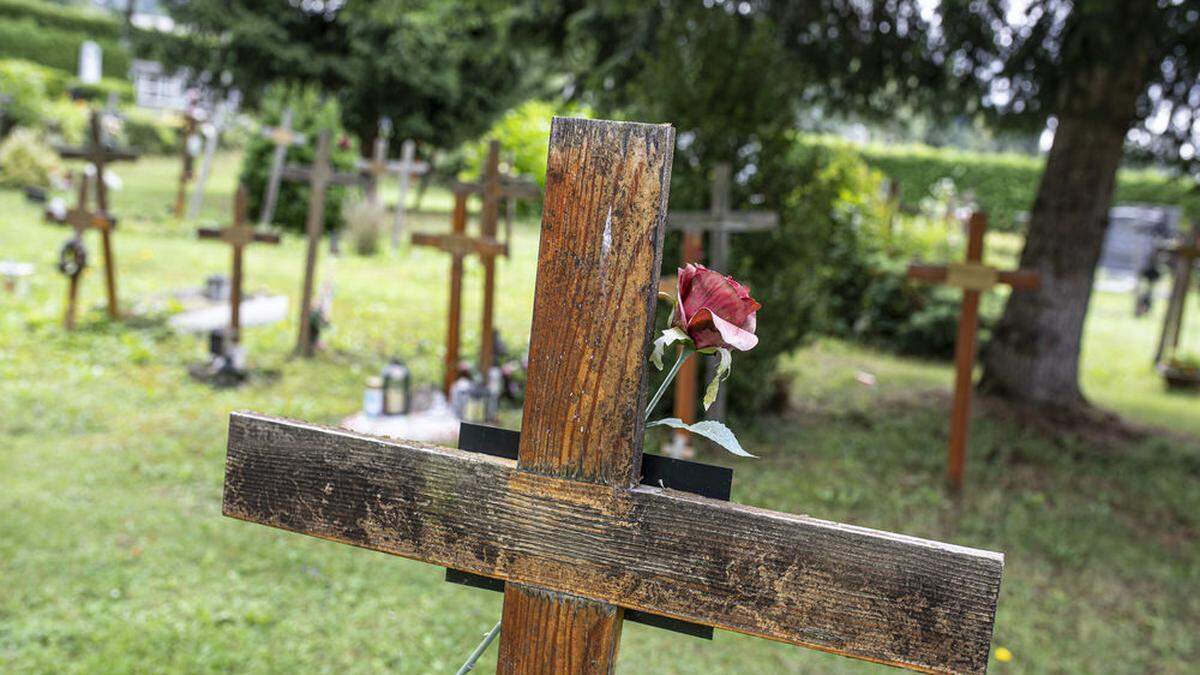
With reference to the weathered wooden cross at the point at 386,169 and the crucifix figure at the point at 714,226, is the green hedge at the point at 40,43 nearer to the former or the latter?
the weathered wooden cross at the point at 386,169

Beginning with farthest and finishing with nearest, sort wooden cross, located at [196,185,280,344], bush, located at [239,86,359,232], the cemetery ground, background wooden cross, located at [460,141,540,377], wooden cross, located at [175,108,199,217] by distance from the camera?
1. bush, located at [239,86,359,232]
2. wooden cross, located at [175,108,199,217]
3. wooden cross, located at [196,185,280,344]
4. background wooden cross, located at [460,141,540,377]
5. the cemetery ground

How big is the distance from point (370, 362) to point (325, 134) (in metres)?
1.88

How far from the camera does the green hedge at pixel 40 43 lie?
26516 mm

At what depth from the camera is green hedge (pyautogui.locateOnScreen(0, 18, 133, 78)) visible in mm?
26516

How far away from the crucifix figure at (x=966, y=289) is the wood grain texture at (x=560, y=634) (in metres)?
5.07

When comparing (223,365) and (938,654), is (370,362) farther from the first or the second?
(938,654)

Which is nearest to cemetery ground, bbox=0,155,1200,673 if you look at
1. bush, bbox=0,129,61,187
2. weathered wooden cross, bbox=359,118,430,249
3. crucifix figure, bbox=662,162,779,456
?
crucifix figure, bbox=662,162,779,456

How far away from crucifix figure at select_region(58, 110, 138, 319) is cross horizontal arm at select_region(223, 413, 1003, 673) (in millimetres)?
7990

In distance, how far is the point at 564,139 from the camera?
1133 millimetres

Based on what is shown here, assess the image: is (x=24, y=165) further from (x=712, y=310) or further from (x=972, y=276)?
(x=712, y=310)

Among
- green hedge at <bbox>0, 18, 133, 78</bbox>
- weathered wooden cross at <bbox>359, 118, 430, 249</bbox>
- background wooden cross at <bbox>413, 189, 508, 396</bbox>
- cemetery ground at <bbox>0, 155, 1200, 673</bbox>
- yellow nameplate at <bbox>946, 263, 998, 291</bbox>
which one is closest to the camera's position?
cemetery ground at <bbox>0, 155, 1200, 673</bbox>

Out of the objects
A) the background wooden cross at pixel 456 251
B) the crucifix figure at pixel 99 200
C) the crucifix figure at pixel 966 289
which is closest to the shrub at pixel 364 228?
the crucifix figure at pixel 99 200

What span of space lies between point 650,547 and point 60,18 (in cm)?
3231

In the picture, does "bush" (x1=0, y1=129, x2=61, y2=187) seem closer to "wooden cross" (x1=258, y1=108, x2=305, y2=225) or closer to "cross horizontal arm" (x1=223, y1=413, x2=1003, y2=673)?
"wooden cross" (x1=258, y1=108, x2=305, y2=225)
